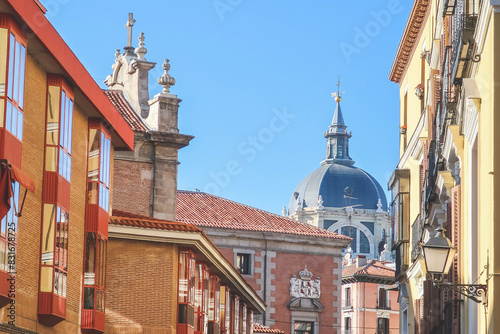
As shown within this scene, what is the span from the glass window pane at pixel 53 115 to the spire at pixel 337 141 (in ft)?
561

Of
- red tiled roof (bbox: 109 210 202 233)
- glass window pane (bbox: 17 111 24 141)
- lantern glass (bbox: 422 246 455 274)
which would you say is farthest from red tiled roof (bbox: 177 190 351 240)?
lantern glass (bbox: 422 246 455 274)

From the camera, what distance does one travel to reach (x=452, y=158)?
1844 centimetres

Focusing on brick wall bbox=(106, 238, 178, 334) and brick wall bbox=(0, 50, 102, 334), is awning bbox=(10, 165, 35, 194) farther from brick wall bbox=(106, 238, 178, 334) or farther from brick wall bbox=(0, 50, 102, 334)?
brick wall bbox=(106, 238, 178, 334)

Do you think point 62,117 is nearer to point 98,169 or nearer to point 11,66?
point 98,169

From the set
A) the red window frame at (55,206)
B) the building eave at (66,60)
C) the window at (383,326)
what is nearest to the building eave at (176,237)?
the building eave at (66,60)

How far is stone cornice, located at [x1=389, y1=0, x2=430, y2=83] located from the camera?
101 ft

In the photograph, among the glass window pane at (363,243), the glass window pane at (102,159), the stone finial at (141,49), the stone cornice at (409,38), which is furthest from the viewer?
the glass window pane at (363,243)

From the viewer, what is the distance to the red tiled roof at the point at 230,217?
211 feet

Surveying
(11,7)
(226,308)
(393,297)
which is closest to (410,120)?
(226,308)

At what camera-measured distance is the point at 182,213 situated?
64250 mm

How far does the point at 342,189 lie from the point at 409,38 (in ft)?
519

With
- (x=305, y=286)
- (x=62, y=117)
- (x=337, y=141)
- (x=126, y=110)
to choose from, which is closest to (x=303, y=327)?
(x=305, y=286)

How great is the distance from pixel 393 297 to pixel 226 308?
5885 cm

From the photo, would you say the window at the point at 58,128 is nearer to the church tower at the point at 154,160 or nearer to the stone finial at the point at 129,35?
the church tower at the point at 154,160
